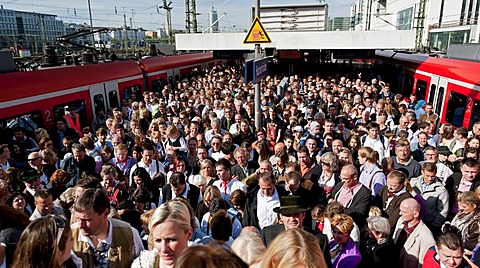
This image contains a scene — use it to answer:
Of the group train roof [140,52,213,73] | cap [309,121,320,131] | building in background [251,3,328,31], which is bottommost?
cap [309,121,320,131]

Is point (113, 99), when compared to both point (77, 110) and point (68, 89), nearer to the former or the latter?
point (77, 110)

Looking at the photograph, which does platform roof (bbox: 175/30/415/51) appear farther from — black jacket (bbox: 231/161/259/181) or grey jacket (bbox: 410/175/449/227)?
grey jacket (bbox: 410/175/449/227)

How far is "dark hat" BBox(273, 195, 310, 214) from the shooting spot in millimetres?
3217

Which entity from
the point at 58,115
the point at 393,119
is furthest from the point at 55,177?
the point at 393,119

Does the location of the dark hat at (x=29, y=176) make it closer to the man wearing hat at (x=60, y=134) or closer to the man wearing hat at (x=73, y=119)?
the man wearing hat at (x=60, y=134)

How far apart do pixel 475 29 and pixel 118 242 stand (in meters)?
35.9

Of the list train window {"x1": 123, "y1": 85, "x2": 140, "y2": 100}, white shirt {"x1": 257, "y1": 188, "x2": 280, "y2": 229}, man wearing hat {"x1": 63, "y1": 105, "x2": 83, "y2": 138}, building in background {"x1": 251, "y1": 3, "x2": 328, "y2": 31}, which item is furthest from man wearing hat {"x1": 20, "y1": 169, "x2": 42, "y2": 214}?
building in background {"x1": 251, "y1": 3, "x2": 328, "y2": 31}

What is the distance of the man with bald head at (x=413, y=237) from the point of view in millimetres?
3366

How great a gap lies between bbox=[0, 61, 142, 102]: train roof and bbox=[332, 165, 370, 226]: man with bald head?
6.56 m

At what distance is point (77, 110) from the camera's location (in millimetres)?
9234

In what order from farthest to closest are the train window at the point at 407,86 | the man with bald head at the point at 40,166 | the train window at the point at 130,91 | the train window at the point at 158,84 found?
the train window at the point at 158,84 → the train window at the point at 407,86 → the train window at the point at 130,91 → the man with bald head at the point at 40,166

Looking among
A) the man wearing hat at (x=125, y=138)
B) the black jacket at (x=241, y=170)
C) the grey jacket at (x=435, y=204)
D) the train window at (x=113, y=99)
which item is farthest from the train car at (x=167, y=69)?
the grey jacket at (x=435, y=204)

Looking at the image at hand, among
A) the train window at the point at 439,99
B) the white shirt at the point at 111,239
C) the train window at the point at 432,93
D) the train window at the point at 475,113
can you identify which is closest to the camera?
the white shirt at the point at 111,239

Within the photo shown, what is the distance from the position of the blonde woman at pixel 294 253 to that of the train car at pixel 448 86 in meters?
7.30
